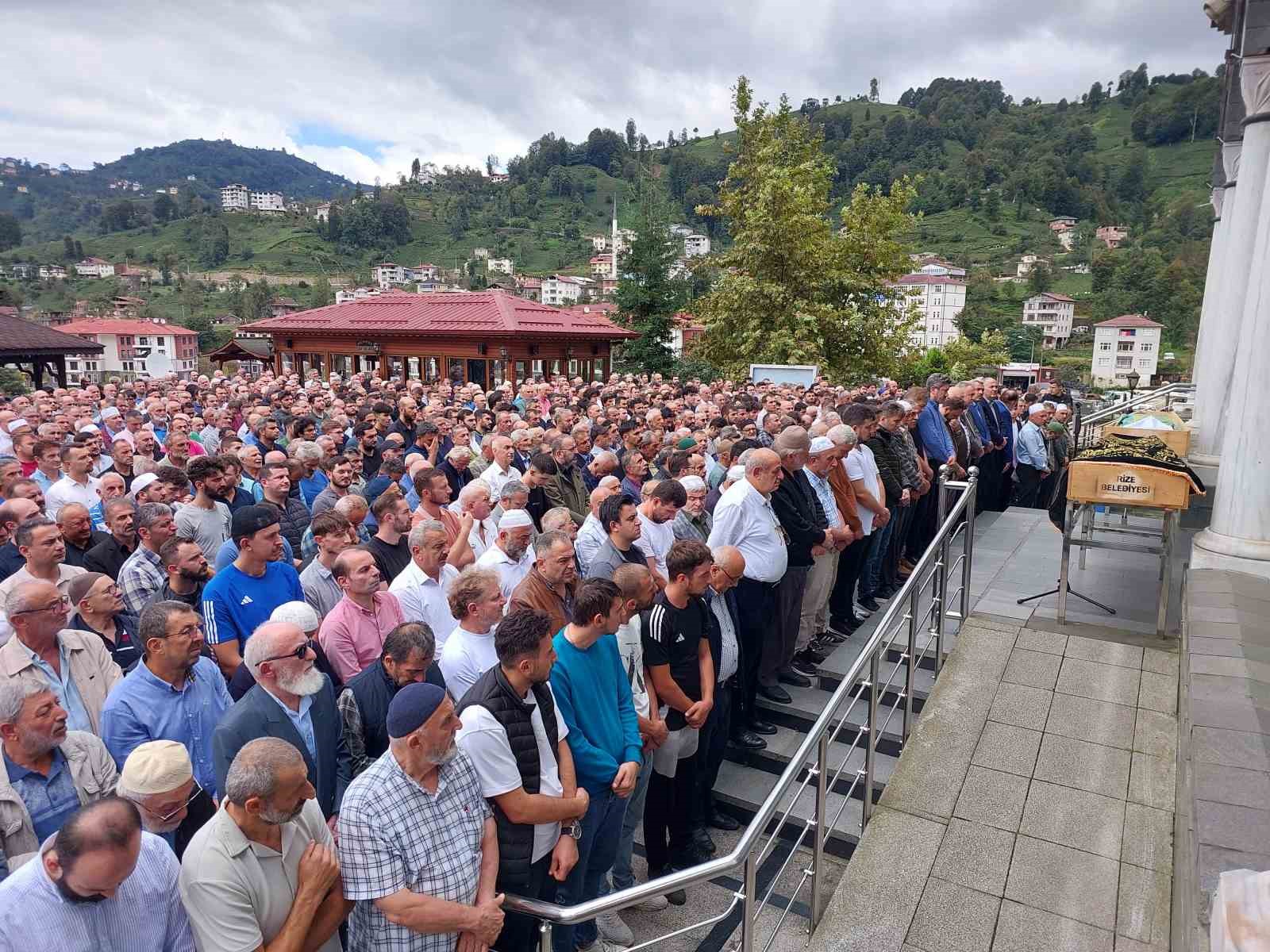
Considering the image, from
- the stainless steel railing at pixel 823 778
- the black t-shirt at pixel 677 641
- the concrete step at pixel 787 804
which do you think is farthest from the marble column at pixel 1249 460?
the black t-shirt at pixel 677 641

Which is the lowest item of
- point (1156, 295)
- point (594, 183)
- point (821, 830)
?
point (821, 830)

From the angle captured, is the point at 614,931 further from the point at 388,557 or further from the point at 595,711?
the point at 388,557

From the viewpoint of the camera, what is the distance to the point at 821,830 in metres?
3.64

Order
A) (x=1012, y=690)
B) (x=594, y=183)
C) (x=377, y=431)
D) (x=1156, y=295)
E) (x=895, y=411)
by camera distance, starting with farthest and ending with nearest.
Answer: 1. (x=594, y=183)
2. (x=1156, y=295)
3. (x=377, y=431)
4. (x=895, y=411)
5. (x=1012, y=690)

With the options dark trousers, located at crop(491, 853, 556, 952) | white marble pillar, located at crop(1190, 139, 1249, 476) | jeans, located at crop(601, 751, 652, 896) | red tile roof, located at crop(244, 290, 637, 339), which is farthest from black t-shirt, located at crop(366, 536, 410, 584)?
red tile roof, located at crop(244, 290, 637, 339)

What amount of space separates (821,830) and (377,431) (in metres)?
6.84

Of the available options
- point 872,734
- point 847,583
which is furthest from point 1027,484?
point 872,734

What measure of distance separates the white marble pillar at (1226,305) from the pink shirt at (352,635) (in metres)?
7.34

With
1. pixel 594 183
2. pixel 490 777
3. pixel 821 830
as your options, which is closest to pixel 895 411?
pixel 821 830

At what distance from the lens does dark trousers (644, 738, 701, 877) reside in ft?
14.2

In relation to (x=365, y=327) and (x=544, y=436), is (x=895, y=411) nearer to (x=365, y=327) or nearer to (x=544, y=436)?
(x=544, y=436)

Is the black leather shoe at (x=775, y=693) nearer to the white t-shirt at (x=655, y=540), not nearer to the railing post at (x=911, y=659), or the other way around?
the railing post at (x=911, y=659)

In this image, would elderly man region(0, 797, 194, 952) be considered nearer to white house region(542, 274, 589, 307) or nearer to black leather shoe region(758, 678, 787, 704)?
black leather shoe region(758, 678, 787, 704)

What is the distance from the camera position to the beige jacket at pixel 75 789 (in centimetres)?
249
